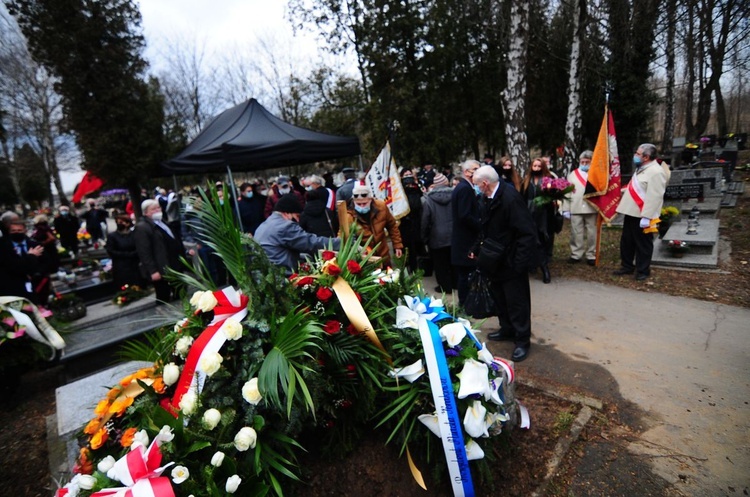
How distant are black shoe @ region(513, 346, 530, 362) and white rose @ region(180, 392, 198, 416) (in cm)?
283

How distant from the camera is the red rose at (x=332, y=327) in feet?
6.79

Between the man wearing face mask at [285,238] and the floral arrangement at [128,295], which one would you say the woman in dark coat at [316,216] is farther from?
the floral arrangement at [128,295]

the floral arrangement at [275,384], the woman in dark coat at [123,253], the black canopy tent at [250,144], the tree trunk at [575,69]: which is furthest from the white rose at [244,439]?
the tree trunk at [575,69]

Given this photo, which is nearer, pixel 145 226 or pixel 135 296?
pixel 145 226

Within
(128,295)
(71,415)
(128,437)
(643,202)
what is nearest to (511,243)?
(643,202)

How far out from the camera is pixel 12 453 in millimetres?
3184

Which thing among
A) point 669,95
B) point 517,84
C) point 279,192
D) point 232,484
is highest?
point 669,95

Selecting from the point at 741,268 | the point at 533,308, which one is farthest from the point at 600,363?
the point at 741,268

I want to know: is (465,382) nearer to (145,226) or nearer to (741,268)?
(145,226)

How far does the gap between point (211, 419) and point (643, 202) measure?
18.8 feet

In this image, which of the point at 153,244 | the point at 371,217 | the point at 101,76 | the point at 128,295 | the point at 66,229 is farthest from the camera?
the point at 101,76

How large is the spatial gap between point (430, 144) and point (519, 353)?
1438cm

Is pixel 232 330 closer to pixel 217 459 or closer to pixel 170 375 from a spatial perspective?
pixel 170 375

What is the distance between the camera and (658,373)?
3246 millimetres
